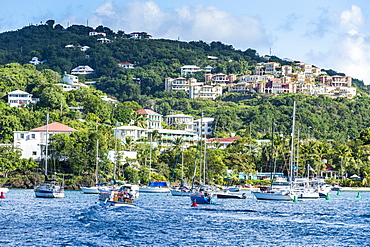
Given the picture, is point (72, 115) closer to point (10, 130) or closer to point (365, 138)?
point (10, 130)

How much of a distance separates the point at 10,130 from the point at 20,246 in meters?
71.1

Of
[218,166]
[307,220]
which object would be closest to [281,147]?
[218,166]

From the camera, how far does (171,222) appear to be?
47781 mm

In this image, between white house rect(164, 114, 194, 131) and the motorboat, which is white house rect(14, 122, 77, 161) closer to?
the motorboat

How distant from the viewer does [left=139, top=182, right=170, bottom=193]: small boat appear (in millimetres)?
86750

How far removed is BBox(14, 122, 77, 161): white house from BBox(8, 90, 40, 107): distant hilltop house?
3009cm

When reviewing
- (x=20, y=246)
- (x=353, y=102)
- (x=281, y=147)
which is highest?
(x=353, y=102)

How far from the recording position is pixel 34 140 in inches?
3831

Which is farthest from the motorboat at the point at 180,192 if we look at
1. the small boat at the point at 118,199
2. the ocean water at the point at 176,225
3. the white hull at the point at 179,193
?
the small boat at the point at 118,199

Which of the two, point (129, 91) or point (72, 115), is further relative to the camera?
point (129, 91)

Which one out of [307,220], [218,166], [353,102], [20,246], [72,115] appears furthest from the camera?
[353,102]

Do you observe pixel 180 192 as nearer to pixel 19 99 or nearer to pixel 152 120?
pixel 19 99

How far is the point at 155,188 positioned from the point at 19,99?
53.9 m

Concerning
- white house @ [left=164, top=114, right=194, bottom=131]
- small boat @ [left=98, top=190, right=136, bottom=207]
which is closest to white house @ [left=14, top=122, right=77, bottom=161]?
small boat @ [left=98, top=190, right=136, bottom=207]
